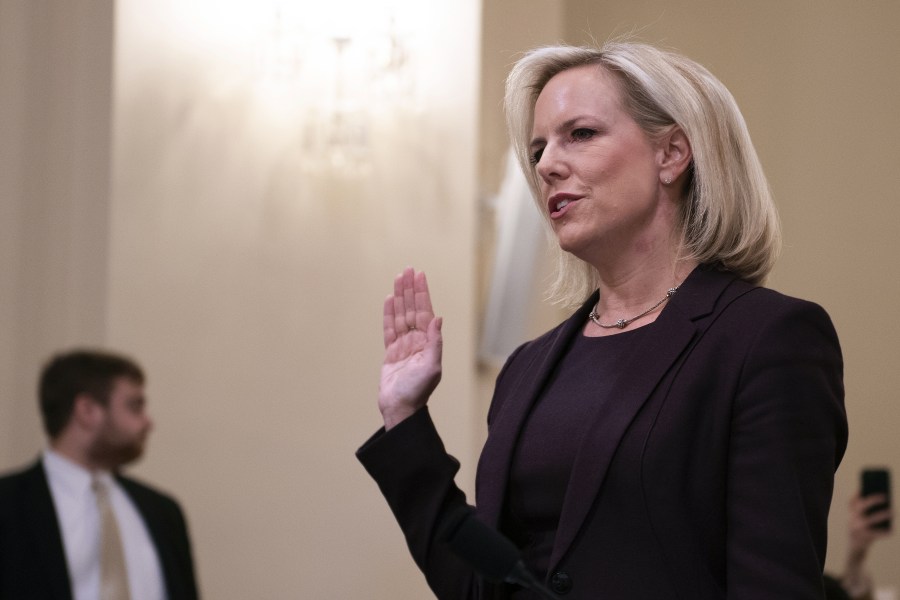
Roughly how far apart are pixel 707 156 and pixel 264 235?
11.6 ft

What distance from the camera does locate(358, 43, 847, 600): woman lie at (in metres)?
1.92

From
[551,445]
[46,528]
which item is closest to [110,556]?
[46,528]

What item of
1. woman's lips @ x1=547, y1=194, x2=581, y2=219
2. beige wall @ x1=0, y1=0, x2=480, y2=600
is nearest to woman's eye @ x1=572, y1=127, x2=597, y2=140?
woman's lips @ x1=547, y1=194, x2=581, y2=219

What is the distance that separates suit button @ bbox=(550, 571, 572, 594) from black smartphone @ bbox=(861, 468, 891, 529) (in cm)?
435

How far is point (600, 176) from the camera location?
230cm

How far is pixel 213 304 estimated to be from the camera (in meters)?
5.42

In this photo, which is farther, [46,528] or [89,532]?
[89,532]

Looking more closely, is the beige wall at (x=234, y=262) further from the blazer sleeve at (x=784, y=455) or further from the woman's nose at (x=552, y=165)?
the blazer sleeve at (x=784, y=455)

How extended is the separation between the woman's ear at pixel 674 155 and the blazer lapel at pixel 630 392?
245mm

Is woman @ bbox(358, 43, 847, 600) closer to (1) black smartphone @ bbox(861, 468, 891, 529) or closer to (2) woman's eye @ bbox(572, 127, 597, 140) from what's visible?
(2) woman's eye @ bbox(572, 127, 597, 140)

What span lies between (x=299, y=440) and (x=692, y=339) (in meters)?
3.72

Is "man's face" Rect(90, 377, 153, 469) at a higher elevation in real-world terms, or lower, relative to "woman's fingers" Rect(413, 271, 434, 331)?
lower

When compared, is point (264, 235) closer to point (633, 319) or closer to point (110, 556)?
point (110, 556)

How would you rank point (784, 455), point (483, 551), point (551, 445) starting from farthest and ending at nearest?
point (551, 445) < point (784, 455) < point (483, 551)
